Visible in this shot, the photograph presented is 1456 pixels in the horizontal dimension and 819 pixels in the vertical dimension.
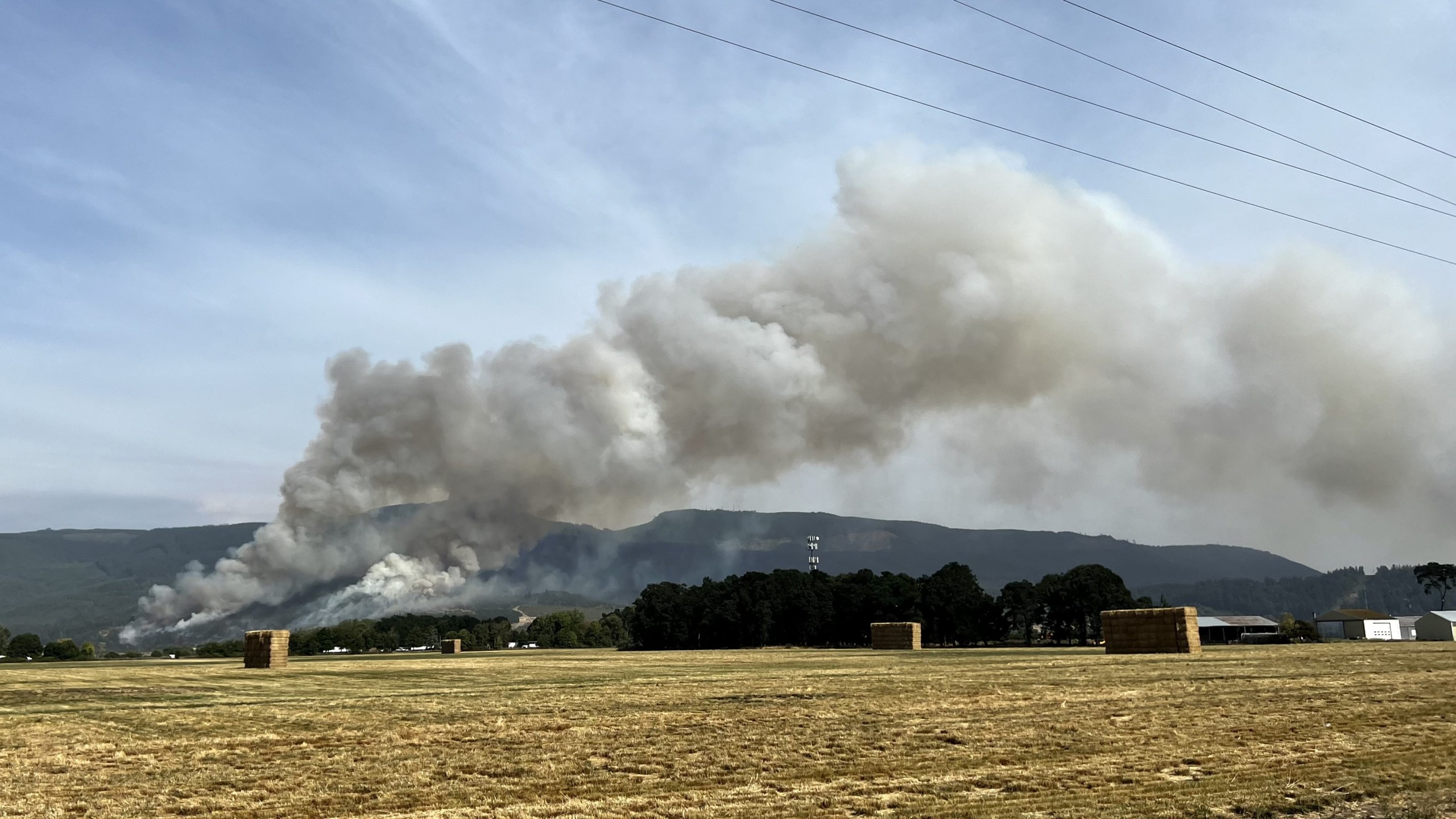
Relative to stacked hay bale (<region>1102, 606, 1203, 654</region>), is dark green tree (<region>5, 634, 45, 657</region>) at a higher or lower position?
lower

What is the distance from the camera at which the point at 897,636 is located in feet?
395

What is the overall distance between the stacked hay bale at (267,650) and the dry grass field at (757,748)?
38.3m

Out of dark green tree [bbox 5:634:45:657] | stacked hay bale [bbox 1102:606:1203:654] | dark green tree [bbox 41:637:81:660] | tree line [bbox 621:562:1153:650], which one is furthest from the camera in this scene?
dark green tree [bbox 5:634:45:657]

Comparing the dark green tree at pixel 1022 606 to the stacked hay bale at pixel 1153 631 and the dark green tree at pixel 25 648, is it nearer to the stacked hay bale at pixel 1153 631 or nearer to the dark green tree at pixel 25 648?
the stacked hay bale at pixel 1153 631

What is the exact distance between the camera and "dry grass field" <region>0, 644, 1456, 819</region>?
58.0 ft

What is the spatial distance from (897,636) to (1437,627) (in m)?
120

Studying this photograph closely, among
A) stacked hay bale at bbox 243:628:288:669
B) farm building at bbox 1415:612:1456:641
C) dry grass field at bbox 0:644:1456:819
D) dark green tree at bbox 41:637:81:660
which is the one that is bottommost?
dark green tree at bbox 41:637:81:660

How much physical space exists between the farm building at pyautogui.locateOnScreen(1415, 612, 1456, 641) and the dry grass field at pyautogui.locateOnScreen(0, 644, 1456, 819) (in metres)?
161

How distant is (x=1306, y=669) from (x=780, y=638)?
13256 cm

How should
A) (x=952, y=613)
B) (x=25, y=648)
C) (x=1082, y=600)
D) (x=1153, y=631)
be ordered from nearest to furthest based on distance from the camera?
(x=1153, y=631), (x=1082, y=600), (x=952, y=613), (x=25, y=648)

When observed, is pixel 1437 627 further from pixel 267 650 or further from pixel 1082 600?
pixel 267 650

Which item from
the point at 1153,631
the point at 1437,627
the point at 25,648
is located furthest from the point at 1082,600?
the point at 25,648

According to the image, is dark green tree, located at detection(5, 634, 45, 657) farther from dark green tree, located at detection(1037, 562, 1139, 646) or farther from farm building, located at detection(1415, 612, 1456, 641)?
farm building, located at detection(1415, 612, 1456, 641)

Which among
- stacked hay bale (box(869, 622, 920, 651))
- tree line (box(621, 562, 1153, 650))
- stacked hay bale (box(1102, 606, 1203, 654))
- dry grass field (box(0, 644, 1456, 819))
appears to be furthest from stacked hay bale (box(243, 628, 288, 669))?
tree line (box(621, 562, 1153, 650))
